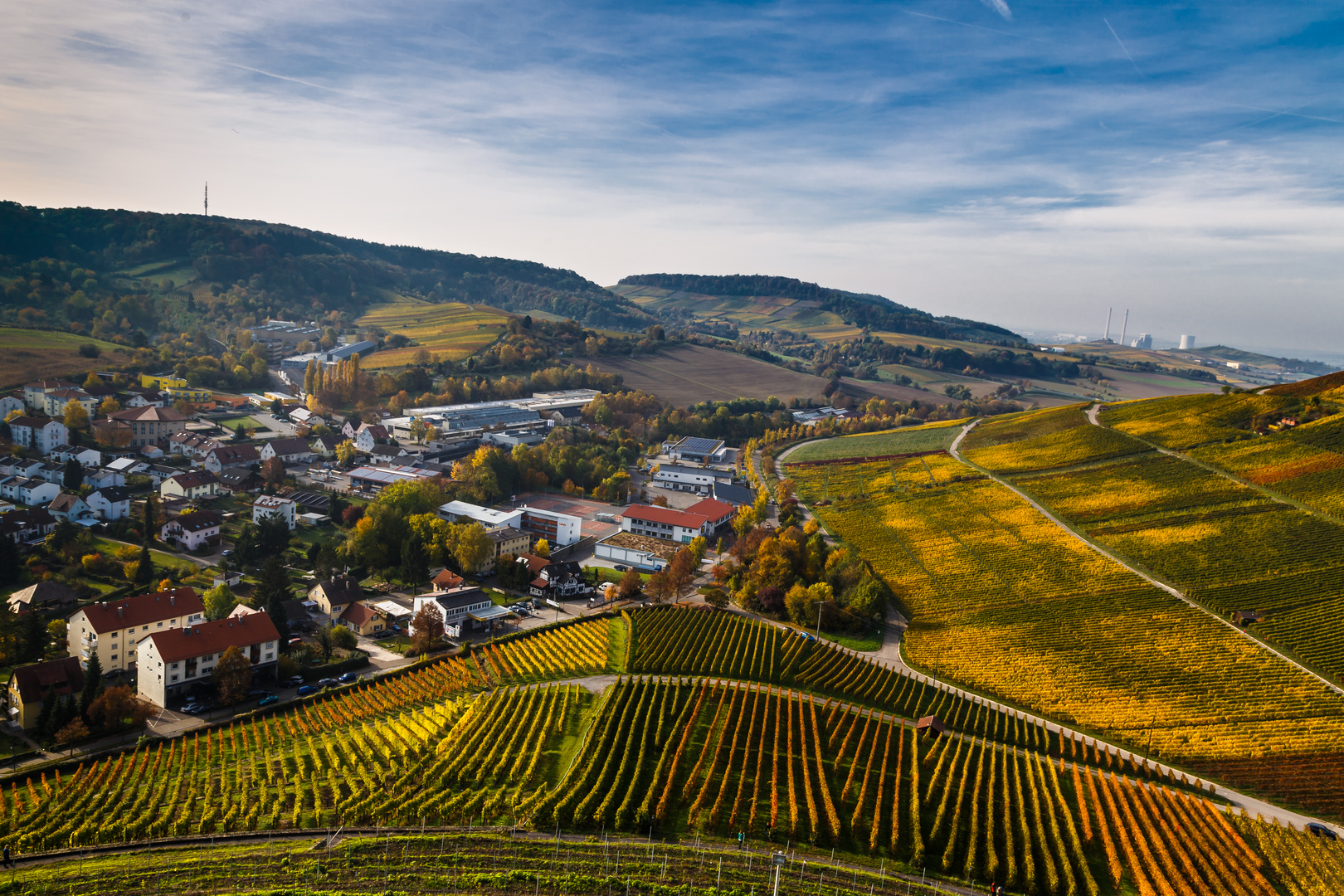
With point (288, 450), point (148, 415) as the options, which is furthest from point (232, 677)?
point (148, 415)

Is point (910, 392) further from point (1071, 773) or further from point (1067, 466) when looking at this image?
point (1071, 773)

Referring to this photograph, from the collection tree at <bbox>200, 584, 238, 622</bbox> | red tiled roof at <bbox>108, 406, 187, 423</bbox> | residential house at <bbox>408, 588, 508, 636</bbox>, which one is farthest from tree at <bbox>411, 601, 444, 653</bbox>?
red tiled roof at <bbox>108, 406, 187, 423</bbox>

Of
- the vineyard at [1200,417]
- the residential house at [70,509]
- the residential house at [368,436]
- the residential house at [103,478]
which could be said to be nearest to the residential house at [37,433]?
the residential house at [103,478]

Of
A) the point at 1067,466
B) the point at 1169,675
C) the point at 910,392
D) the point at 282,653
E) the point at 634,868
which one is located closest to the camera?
the point at 634,868

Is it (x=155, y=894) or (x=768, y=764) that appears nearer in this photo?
(x=155, y=894)

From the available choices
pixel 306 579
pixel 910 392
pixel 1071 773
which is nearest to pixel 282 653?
pixel 306 579

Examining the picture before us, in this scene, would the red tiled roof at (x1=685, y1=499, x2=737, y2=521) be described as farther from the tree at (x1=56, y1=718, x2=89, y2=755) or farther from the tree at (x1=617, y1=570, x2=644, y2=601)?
the tree at (x1=56, y1=718, x2=89, y2=755)

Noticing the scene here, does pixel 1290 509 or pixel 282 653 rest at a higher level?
pixel 1290 509
